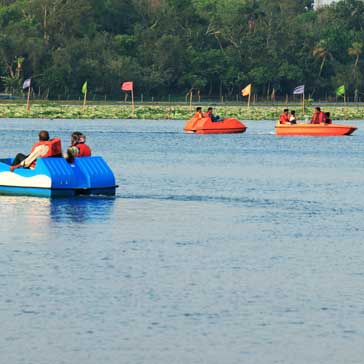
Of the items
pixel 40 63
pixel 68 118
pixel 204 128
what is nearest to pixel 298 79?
pixel 40 63

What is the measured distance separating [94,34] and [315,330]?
179 metres

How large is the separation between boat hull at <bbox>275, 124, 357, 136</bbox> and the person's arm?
4649 cm

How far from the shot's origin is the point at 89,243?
925 inches

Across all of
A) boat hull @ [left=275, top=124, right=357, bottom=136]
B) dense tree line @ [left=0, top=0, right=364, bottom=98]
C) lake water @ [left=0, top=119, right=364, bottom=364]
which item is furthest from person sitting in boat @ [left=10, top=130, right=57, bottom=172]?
dense tree line @ [left=0, top=0, right=364, bottom=98]

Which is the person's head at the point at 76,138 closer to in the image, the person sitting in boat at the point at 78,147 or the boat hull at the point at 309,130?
the person sitting in boat at the point at 78,147

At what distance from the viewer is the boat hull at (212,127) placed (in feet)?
270

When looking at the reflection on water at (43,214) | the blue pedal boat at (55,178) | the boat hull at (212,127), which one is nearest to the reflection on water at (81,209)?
the reflection on water at (43,214)

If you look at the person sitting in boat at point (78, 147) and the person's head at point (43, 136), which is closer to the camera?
the person's head at point (43, 136)

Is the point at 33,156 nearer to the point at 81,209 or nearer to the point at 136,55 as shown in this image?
the point at 81,209

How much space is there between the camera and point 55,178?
3145 centimetres

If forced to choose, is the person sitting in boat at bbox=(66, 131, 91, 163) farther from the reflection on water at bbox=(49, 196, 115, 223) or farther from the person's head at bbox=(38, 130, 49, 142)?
the reflection on water at bbox=(49, 196, 115, 223)

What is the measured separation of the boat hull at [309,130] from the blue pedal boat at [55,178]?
45.8m

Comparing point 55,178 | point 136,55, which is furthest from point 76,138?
point 136,55

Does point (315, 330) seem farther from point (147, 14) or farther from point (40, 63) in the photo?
point (147, 14)
